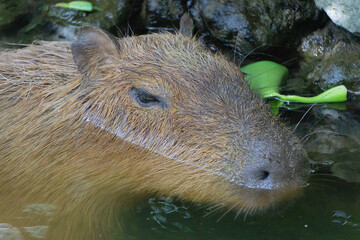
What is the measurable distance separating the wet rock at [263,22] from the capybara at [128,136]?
2.02 m

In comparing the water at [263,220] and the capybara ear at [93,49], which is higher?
the capybara ear at [93,49]

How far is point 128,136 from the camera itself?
4.22 m

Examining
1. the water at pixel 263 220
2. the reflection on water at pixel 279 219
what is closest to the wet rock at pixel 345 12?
the reflection on water at pixel 279 219

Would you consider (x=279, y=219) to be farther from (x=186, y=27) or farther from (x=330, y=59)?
(x=330, y=59)

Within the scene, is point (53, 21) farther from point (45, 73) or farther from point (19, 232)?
point (19, 232)

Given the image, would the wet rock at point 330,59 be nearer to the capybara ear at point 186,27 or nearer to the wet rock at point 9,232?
the capybara ear at point 186,27

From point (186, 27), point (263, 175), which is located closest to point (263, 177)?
point (263, 175)

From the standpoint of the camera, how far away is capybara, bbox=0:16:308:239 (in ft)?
12.1

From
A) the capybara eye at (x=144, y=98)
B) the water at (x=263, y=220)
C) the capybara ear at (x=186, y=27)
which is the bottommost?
the water at (x=263, y=220)

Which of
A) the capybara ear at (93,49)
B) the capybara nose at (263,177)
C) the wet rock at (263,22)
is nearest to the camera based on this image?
the capybara nose at (263,177)

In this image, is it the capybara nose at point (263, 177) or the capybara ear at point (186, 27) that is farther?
the capybara ear at point (186, 27)

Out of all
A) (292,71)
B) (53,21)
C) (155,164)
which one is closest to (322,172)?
(155,164)

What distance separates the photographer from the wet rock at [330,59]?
5820 mm

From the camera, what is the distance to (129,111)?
13.9 ft
